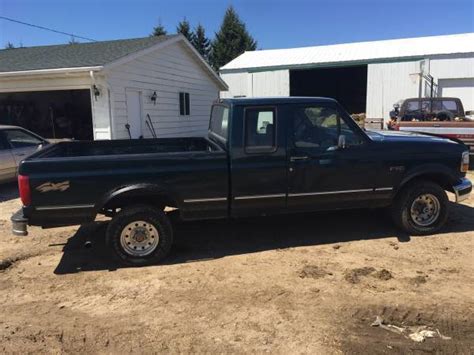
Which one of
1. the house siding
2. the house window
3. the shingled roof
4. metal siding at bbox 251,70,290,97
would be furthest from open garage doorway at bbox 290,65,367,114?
the shingled roof

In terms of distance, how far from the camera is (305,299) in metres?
4.39

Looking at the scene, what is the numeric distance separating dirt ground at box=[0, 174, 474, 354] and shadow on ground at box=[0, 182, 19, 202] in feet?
9.45

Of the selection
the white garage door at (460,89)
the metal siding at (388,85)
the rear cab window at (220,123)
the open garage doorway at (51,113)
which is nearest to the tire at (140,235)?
the rear cab window at (220,123)

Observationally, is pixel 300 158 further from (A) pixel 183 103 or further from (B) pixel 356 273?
(A) pixel 183 103

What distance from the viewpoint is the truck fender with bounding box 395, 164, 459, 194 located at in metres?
5.98

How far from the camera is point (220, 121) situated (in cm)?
626

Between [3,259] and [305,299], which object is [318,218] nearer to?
[305,299]

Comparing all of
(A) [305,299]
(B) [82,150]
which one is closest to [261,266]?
(A) [305,299]

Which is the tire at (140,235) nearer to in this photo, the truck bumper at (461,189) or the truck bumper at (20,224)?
the truck bumper at (20,224)

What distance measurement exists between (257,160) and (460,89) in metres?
22.5

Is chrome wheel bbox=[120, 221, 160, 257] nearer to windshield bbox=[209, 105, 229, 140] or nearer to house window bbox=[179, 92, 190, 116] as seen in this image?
windshield bbox=[209, 105, 229, 140]

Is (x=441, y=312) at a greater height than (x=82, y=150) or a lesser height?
lesser

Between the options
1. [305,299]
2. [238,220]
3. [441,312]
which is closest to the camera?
[441,312]

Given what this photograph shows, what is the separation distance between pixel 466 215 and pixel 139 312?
5.53 metres
